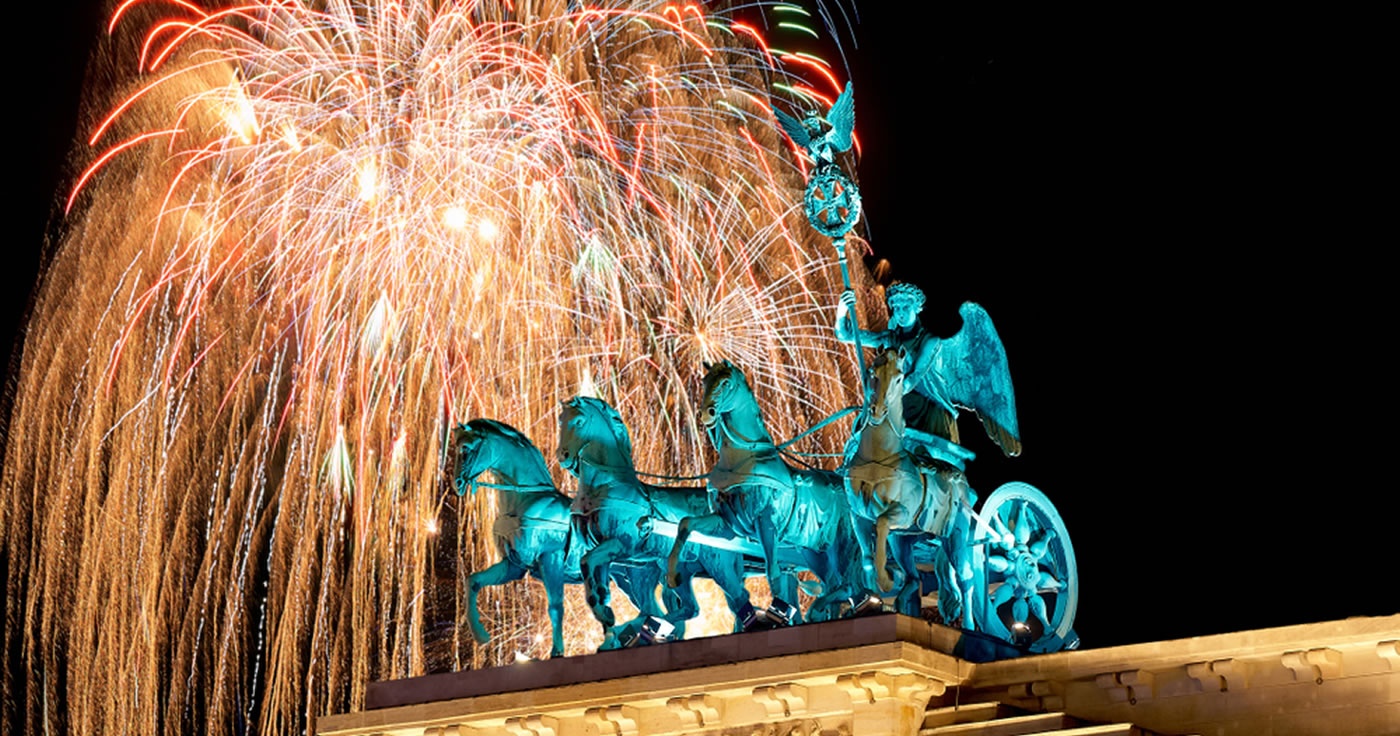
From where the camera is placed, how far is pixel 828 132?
67.2ft

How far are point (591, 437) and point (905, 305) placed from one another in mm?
3018

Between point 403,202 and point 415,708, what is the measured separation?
21.0ft

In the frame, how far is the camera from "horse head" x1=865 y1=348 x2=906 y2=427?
19.1 metres

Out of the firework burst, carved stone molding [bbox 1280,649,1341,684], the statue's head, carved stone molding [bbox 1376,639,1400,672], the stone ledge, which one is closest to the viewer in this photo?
carved stone molding [bbox 1376,639,1400,672]

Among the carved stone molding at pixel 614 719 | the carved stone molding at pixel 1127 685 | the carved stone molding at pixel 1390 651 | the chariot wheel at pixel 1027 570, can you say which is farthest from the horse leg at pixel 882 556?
the carved stone molding at pixel 1390 651

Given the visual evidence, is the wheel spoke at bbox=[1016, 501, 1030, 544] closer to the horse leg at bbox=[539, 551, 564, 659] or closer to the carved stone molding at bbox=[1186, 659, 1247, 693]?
the carved stone molding at bbox=[1186, 659, 1247, 693]

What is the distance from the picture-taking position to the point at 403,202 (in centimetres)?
2408

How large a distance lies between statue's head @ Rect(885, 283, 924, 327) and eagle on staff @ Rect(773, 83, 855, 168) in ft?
4.56

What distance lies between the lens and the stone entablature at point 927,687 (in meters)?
16.8

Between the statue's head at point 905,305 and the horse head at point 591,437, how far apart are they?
2.64m

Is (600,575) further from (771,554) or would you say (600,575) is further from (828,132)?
(828,132)

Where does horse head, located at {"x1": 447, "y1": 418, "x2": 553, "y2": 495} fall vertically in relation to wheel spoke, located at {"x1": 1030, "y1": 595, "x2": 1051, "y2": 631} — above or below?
above

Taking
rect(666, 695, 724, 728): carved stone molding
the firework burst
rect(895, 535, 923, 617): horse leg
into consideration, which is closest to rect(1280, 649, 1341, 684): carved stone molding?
rect(895, 535, 923, 617): horse leg

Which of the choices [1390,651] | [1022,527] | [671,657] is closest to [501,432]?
[671,657]
